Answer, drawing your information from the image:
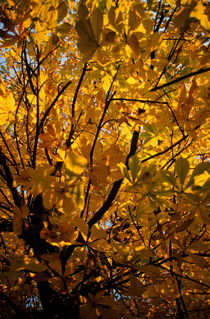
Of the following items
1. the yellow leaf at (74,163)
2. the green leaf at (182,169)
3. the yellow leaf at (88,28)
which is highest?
the yellow leaf at (88,28)

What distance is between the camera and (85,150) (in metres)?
0.97

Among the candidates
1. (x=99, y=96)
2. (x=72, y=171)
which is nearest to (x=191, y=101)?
(x=72, y=171)

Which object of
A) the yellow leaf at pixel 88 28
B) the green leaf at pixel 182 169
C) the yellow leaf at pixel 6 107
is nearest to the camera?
the yellow leaf at pixel 88 28

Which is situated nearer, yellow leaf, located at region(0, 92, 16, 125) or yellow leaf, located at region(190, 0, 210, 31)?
yellow leaf, located at region(190, 0, 210, 31)

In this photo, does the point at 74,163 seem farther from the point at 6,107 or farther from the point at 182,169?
the point at 6,107

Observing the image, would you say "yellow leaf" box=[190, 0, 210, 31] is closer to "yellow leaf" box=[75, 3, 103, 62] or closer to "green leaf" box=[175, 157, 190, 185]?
"yellow leaf" box=[75, 3, 103, 62]

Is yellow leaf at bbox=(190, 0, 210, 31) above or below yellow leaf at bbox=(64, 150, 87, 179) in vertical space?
above

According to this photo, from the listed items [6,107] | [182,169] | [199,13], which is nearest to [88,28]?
[199,13]

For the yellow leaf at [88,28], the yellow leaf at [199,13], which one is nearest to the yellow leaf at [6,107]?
the yellow leaf at [88,28]

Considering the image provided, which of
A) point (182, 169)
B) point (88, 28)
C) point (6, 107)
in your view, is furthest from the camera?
point (6, 107)

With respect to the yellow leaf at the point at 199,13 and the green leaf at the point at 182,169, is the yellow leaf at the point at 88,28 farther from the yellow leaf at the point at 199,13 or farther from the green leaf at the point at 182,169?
the green leaf at the point at 182,169

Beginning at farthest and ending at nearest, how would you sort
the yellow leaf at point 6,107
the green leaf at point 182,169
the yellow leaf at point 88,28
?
the yellow leaf at point 6,107
the green leaf at point 182,169
the yellow leaf at point 88,28

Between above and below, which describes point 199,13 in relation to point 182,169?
above

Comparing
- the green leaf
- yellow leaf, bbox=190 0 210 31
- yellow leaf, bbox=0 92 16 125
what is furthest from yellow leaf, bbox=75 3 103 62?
yellow leaf, bbox=0 92 16 125
